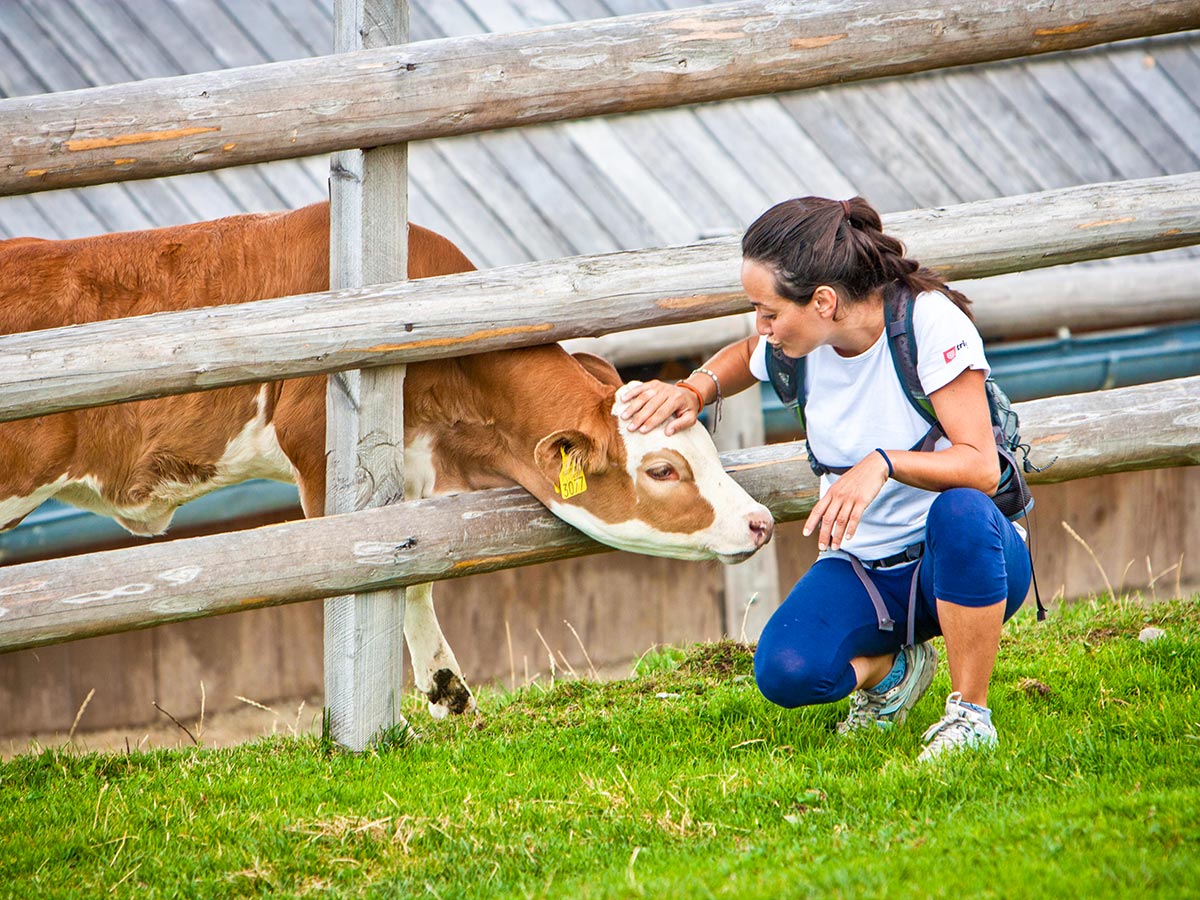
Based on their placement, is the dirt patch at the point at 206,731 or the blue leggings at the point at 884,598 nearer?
the blue leggings at the point at 884,598

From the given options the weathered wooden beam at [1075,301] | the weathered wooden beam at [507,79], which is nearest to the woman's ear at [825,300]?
the weathered wooden beam at [507,79]

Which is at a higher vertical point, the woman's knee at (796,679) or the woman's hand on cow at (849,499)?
the woman's hand on cow at (849,499)

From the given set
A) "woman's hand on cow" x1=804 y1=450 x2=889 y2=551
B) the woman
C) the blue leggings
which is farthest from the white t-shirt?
"woman's hand on cow" x1=804 y1=450 x2=889 y2=551

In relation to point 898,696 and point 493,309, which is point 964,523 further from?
point 493,309

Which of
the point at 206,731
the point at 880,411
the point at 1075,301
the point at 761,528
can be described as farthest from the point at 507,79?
the point at 1075,301

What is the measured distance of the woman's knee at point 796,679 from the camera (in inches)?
141

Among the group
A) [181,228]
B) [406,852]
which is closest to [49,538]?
[181,228]


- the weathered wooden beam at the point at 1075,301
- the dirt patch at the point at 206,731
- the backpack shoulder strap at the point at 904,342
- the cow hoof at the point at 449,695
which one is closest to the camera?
the backpack shoulder strap at the point at 904,342

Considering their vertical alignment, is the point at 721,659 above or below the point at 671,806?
above

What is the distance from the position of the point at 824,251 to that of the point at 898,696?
132 cm

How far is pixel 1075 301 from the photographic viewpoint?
25.6 ft

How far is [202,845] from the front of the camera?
335 cm

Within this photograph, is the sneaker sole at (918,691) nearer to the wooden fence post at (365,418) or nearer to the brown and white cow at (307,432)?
the brown and white cow at (307,432)

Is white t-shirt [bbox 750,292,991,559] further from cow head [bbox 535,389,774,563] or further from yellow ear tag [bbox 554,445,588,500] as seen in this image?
yellow ear tag [bbox 554,445,588,500]
